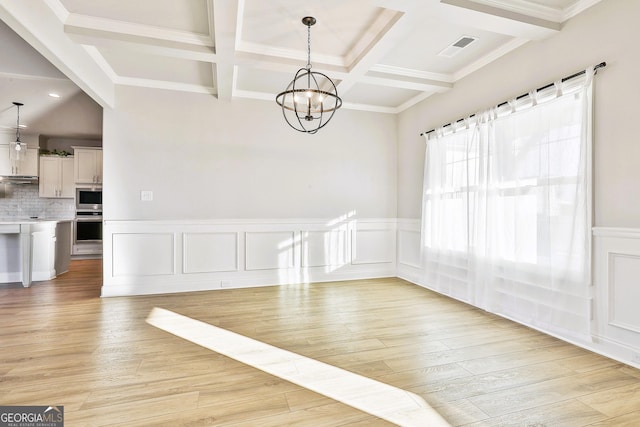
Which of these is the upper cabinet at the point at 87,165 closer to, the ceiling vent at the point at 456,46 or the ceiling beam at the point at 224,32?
the ceiling beam at the point at 224,32

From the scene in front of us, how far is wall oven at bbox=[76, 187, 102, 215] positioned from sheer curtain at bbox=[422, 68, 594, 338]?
7.50m

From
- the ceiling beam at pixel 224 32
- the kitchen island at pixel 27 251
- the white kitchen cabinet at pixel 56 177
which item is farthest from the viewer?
the white kitchen cabinet at pixel 56 177

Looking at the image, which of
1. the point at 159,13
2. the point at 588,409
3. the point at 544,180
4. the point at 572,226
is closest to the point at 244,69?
the point at 159,13

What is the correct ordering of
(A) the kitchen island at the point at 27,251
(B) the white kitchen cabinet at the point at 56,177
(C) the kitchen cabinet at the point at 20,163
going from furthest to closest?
(B) the white kitchen cabinet at the point at 56,177, (C) the kitchen cabinet at the point at 20,163, (A) the kitchen island at the point at 27,251

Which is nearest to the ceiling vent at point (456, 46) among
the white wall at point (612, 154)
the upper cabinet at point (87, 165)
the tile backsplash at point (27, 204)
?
the white wall at point (612, 154)

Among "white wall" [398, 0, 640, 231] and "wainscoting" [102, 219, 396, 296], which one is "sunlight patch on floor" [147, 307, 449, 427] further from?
"white wall" [398, 0, 640, 231]

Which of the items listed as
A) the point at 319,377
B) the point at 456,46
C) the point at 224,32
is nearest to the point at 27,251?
the point at 224,32

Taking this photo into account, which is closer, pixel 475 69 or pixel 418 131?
pixel 475 69

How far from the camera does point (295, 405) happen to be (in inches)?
71.8

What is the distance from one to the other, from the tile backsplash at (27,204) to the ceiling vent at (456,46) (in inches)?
336

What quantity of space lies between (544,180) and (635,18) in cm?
127

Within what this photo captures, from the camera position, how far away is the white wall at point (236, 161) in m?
4.23

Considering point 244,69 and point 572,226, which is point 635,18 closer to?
point 572,226

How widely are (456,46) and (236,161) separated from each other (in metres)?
3.09
